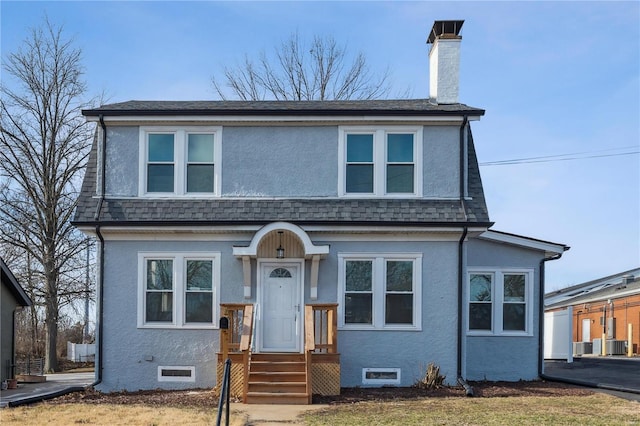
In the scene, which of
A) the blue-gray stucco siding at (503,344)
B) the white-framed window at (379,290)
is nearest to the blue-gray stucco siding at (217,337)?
the white-framed window at (379,290)

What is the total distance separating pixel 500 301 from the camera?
16.8 metres

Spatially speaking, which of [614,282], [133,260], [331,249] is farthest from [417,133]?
[614,282]

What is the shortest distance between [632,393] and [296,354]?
259 inches

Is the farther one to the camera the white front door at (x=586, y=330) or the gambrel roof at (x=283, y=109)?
the white front door at (x=586, y=330)

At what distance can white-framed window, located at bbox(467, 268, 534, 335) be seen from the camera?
16.7 meters

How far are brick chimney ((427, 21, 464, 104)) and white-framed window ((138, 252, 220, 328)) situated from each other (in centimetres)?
633

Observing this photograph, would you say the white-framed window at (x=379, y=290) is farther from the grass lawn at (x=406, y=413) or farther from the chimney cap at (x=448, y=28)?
the chimney cap at (x=448, y=28)

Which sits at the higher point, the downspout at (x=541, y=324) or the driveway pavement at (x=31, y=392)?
the downspout at (x=541, y=324)

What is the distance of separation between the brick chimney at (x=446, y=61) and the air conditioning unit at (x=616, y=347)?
71.2 ft

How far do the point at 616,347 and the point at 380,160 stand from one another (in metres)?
23.2

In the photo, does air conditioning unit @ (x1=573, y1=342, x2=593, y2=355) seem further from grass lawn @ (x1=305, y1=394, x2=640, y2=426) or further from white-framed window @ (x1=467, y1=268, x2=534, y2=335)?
grass lawn @ (x1=305, y1=394, x2=640, y2=426)

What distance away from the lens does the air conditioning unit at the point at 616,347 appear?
33.2 metres

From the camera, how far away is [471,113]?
15055 millimetres

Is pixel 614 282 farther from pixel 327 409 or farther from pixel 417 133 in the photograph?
pixel 327 409
